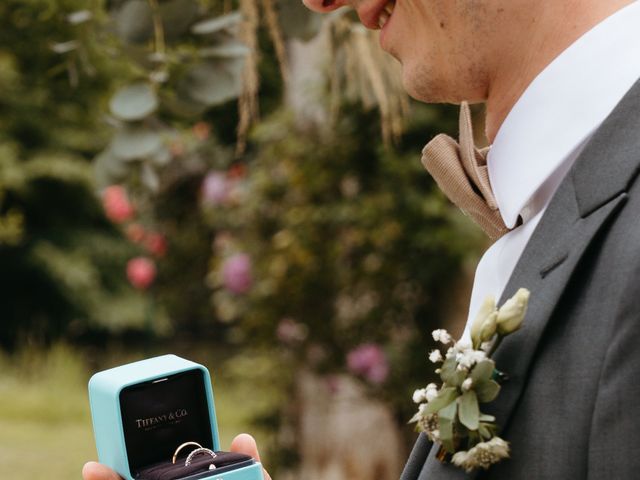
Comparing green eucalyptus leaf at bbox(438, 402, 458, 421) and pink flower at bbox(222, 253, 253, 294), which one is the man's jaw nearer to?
green eucalyptus leaf at bbox(438, 402, 458, 421)

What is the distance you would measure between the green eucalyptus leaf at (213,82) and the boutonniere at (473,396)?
1.54m

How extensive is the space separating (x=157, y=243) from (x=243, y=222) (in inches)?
148

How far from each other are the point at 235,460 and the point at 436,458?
0.24 m

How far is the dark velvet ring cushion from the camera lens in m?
1.03

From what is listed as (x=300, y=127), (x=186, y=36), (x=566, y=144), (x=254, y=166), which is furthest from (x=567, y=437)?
(x=254, y=166)

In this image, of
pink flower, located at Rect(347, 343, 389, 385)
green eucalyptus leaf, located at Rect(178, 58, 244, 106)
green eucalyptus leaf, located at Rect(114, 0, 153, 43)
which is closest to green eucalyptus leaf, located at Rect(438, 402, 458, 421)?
green eucalyptus leaf, located at Rect(178, 58, 244, 106)

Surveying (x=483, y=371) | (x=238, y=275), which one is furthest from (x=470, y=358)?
(x=238, y=275)

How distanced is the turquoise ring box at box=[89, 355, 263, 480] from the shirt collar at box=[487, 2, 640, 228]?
419 mm

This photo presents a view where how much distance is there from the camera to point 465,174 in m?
1.18

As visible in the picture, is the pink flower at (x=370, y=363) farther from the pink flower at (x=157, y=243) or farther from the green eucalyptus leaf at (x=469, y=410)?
the pink flower at (x=157, y=243)

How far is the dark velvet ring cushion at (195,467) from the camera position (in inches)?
40.7

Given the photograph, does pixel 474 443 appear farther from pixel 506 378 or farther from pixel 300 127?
pixel 300 127

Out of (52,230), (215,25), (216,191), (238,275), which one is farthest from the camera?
(52,230)

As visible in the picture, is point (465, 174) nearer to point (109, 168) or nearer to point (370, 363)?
point (109, 168)
